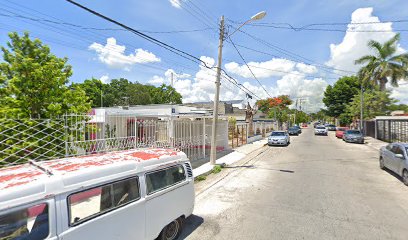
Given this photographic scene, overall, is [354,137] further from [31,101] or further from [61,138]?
[31,101]

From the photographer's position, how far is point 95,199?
334cm

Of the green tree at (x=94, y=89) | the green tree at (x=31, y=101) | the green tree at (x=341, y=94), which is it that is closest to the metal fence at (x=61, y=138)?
the green tree at (x=31, y=101)

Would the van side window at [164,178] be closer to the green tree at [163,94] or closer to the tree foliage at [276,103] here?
the green tree at [163,94]

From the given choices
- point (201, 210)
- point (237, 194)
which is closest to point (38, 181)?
point (201, 210)

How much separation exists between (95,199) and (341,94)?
52.8 metres

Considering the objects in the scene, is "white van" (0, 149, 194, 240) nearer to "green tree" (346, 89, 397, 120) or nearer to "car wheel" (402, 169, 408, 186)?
"car wheel" (402, 169, 408, 186)

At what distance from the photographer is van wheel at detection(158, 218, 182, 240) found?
4.34m

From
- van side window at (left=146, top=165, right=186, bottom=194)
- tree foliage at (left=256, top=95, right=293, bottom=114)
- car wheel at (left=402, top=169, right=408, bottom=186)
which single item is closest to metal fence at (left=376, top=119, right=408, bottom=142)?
car wheel at (left=402, top=169, right=408, bottom=186)

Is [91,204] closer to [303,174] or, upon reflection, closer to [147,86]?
[303,174]

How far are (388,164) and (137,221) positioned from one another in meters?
11.2

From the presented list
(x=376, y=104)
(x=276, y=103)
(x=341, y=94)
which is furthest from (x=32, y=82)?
(x=276, y=103)

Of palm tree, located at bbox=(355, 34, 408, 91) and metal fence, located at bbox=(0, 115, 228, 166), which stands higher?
palm tree, located at bbox=(355, 34, 408, 91)

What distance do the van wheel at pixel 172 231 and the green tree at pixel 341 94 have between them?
4878 centimetres

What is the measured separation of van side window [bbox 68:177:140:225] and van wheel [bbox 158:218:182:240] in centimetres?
108
